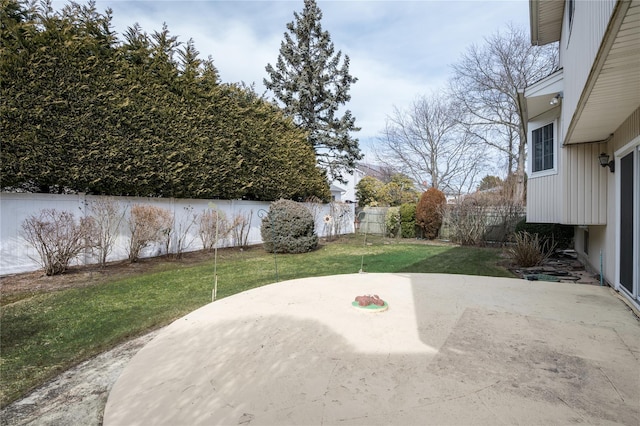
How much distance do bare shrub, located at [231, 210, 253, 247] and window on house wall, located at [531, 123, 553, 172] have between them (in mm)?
8309

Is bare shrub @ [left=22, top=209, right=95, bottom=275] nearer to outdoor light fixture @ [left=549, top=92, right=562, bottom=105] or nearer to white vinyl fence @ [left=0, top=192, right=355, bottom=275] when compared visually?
white vinyl fence @ [left=0, top=192, right=355, bottom=275]

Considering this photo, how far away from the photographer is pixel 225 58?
488 inches

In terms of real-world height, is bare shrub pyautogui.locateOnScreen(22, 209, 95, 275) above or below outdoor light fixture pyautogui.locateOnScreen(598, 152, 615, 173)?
below

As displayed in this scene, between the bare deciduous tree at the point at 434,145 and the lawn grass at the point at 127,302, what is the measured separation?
46.6ft

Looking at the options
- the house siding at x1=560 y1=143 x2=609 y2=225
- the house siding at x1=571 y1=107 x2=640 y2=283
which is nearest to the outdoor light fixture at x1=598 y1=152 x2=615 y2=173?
the house siding at x1=571 y1=107 x2=640 y2=283

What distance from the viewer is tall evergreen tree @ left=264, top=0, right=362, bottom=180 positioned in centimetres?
1744

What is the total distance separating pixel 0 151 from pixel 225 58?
8.47 metres

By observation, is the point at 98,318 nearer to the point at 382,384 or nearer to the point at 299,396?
the point at 299,396

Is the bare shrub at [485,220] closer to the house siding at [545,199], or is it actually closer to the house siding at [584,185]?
the house siding at [545,199]

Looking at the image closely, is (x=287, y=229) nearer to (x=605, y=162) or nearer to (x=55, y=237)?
(x=55, y=237)

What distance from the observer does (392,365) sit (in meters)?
2.57

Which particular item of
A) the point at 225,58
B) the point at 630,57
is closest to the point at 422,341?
the point at 630,57

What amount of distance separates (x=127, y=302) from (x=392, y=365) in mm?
4057

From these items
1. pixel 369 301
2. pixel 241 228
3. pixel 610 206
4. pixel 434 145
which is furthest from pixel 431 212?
pixel 369 301
